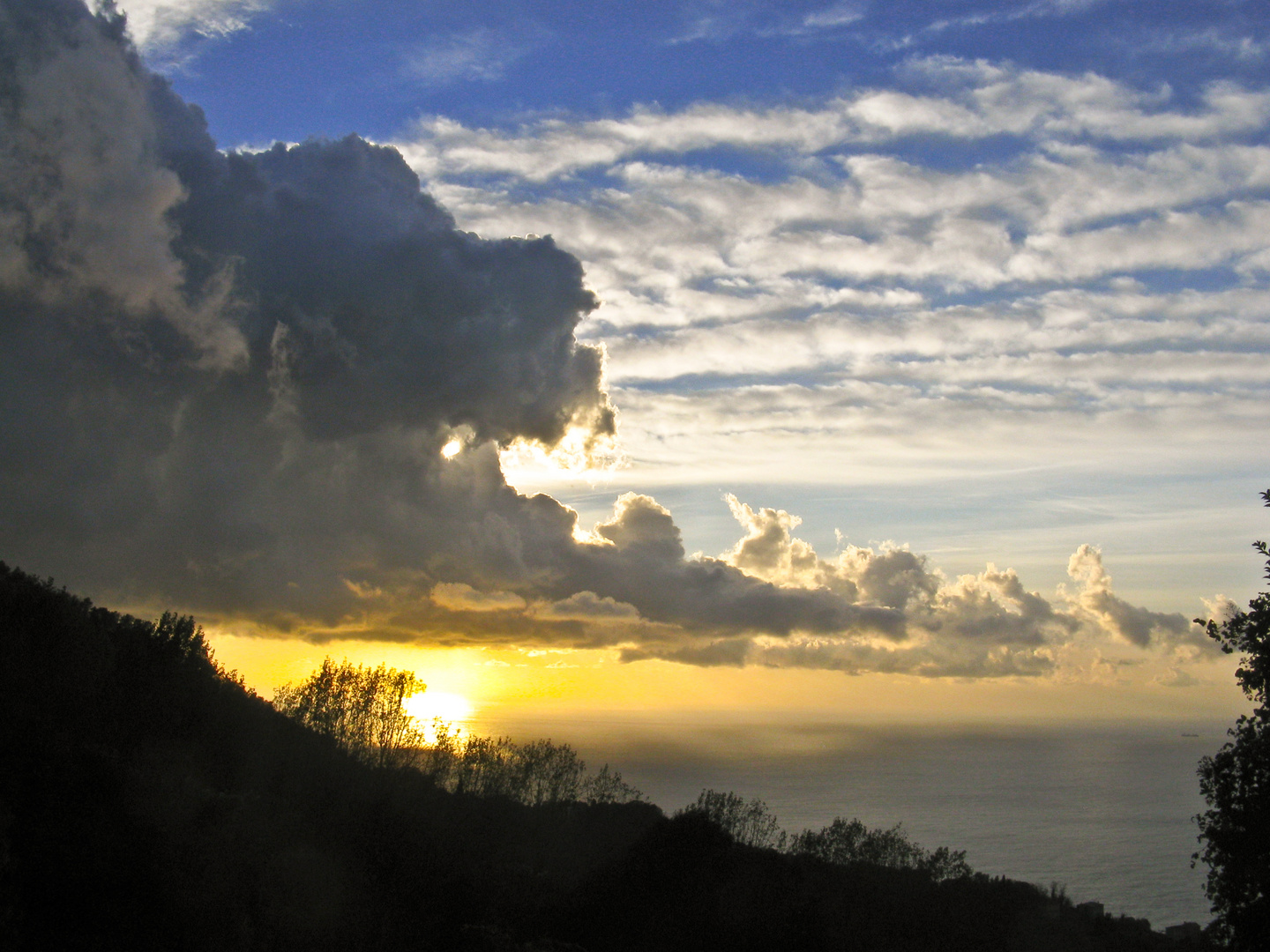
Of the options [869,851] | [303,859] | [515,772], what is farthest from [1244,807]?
[515,772]

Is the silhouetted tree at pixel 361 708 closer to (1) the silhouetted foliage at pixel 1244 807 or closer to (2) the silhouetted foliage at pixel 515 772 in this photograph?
(2) the silhouetted foliage at pixel 515 772

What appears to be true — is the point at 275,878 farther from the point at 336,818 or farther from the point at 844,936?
the point at 844,936

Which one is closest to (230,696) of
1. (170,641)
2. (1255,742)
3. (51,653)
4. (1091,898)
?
(170,641)

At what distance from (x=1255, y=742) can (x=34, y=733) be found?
39.8 meters

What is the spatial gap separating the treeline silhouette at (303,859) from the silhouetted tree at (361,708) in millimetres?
17115

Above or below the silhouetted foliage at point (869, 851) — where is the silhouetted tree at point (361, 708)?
above

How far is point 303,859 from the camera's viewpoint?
126 feet

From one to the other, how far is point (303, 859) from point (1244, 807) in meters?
35.4

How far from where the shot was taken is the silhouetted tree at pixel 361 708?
9612 centimetres

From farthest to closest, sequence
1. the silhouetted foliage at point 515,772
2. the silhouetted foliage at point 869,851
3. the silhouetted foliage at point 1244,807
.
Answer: the silhouetted foliage at point 515,772
the silhouetted foliage at point 869,851
the silhouetted foliage at point 1244,807

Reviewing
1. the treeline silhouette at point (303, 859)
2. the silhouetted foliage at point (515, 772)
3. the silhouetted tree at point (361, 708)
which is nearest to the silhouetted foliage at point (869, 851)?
the treeline silhouette at point (303, 859)

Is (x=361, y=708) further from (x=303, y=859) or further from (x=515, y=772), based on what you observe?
(x=303, y=859)

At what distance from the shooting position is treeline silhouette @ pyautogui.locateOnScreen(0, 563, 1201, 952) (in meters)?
28.2

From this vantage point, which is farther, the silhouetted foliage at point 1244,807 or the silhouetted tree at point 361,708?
the silhouetted tree at point 361,708
